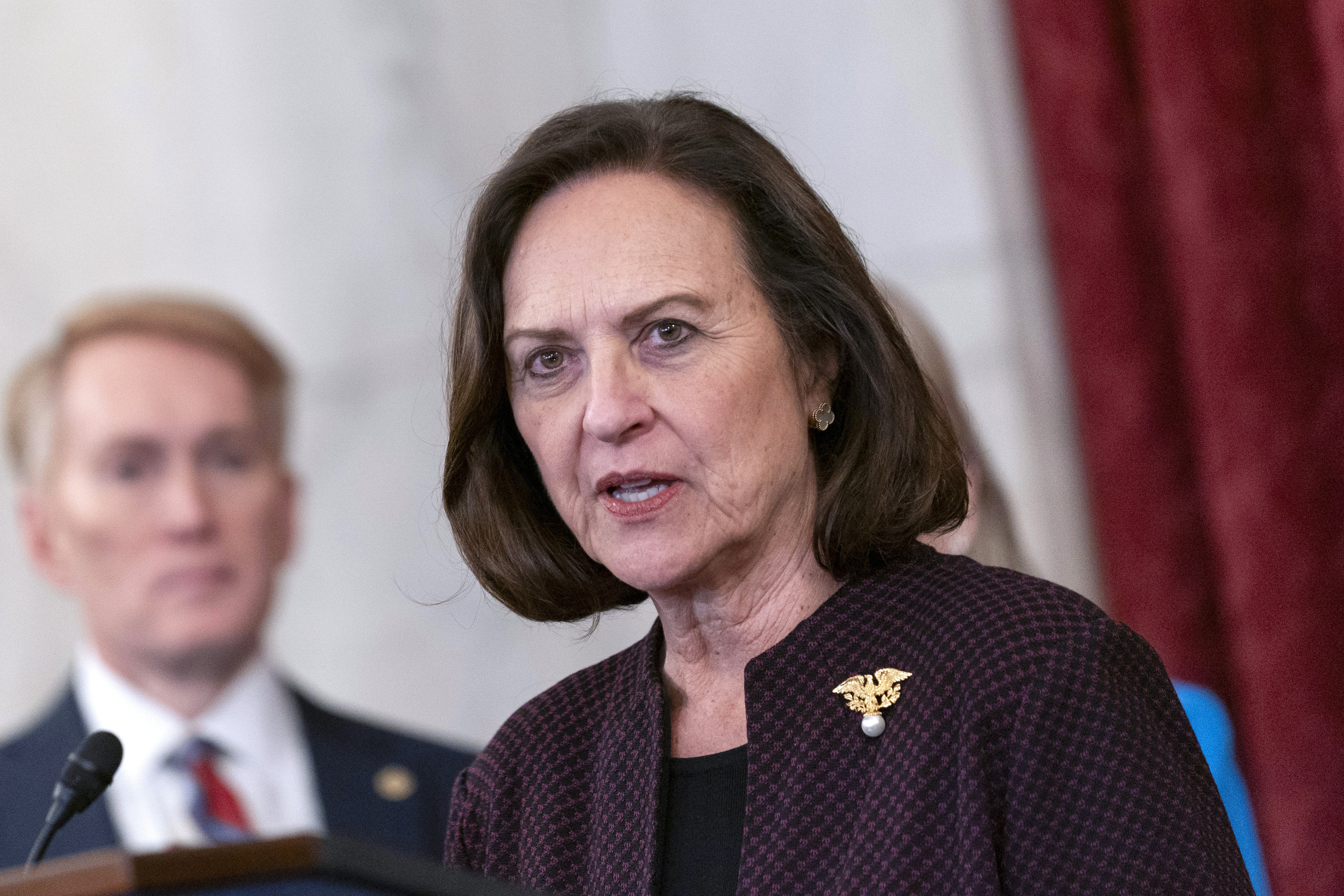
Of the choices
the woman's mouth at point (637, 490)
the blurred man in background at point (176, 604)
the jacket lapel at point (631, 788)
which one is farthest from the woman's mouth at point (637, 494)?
the blurred man in background at point (176, 604)

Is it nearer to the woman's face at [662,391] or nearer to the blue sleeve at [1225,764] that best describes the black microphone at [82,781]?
the woman's face at [662,391]

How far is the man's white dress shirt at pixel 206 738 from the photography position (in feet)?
10.8

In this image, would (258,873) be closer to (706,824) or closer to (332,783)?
(706,824)

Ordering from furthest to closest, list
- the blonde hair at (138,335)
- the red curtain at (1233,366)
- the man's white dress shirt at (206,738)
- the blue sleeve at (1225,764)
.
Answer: the blonde hair at (138,335), the man's white dress shirt at (206,738), the red curtain at (1233,366), the blue sleeve at (1225,764)

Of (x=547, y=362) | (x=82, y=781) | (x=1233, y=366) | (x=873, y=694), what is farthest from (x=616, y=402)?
(x=1233, y=366)

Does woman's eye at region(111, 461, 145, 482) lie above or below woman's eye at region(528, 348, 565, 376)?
below

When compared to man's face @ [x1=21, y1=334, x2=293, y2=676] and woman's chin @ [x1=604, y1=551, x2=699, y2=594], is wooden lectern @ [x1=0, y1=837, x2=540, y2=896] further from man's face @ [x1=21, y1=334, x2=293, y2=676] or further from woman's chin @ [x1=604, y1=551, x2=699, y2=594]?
man's face @ [x1=21, y1=334, x2=293, y2=676]

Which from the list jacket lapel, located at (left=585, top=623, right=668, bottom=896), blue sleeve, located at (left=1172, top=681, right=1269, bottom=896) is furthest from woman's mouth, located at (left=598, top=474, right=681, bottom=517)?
blue sleeve, located at (left=1172, top=681, right=1269, bottom=896)

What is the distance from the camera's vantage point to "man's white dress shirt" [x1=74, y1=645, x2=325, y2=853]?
329cm

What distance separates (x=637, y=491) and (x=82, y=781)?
661mm

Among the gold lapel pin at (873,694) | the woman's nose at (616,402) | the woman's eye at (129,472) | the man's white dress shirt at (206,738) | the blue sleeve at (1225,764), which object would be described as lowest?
the blue sleeve at (1225,764)

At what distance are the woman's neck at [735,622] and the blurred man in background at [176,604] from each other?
6.16 feet

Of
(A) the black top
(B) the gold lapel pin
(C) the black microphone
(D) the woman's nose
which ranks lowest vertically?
(A) the black top

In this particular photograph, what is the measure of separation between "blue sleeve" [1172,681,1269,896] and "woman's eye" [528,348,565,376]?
1588 millimetres
